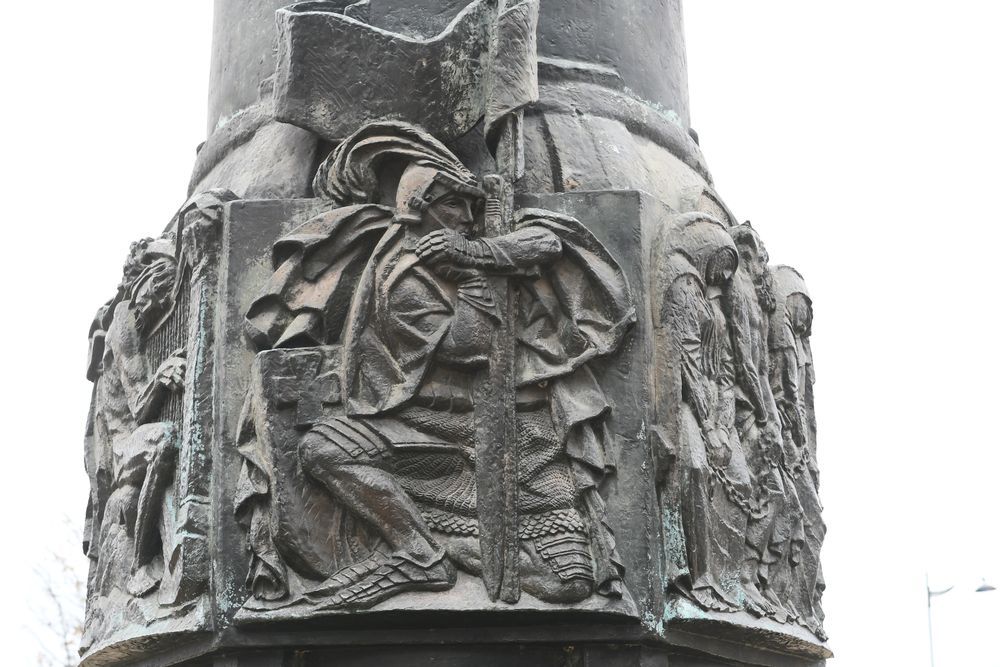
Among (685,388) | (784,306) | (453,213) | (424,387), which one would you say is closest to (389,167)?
(453,213)

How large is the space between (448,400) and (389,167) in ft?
3.31

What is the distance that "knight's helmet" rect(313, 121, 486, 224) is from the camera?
6.18m

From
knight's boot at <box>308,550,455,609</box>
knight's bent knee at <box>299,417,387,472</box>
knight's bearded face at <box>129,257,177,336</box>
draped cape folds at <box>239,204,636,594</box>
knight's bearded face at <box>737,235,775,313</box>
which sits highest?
knight's bearded face at <box>737,235,775,313</box>

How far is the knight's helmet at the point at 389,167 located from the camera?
243 inches

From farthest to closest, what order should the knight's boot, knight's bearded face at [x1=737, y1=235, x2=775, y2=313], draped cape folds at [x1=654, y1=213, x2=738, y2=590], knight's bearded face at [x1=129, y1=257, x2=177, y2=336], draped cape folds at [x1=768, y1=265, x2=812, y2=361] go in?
draped cape folds at [x1=768, y1=265, x2=812, y2=361] → knight's bearded face at [x1=737, y1=235, x2=775, y2=313] → knight's bearded face at [x1=129, y1=257, x2=177, y2=336] → draped cape folds at [x1=654, y1=213, x2=738, y2=590] → the knight's boot

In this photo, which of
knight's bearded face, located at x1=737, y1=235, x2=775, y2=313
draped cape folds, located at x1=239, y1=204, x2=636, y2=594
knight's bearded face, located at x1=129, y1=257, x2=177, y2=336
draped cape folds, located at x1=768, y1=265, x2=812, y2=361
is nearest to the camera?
draped cape folds, located at x1=239, y1=204, x2=636, y2=594

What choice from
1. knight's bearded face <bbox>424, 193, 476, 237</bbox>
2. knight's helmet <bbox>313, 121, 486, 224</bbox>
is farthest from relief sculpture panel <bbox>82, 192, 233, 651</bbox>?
knight's bearded face <bbox>424, 193, 476, 237</bbox>

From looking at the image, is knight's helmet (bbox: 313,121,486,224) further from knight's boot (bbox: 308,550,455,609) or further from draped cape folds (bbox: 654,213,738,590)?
knight's boot (bbox: 308,550,455,609)

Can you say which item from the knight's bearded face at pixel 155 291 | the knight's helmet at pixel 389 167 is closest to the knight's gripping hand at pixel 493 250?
the knight's helmet at pixel 389 167

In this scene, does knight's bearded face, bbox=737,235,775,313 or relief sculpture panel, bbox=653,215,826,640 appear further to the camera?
knight's bearded face, bbox=737,235,775,313

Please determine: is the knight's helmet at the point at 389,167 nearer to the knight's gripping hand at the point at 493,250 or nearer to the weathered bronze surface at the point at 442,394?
the weathered bronze surface at the point at 442,394

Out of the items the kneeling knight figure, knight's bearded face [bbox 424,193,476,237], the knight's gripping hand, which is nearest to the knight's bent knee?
the kneeling knight figure

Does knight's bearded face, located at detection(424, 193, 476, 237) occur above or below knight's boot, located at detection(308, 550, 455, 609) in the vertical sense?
above

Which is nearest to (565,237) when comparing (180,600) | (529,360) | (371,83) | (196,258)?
(529,360)
